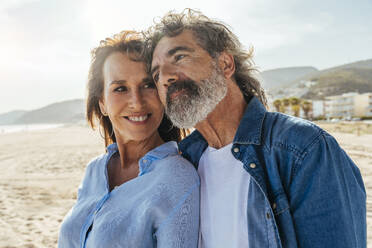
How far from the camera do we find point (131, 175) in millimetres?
2199

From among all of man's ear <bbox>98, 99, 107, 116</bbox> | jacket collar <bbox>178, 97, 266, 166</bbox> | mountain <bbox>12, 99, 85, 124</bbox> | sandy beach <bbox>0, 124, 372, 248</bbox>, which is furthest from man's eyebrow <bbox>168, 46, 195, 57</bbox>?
mountain <bbox>12, 99, 85, 124</bbox>

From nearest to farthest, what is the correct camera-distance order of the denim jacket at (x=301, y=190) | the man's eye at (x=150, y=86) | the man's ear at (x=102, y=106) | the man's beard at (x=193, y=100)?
1. the denim jacket at (x=301, y=190)
2. the man's beard at (x=193, y=100)
3. the man's eye at (x=150, y=86)
4. the man's ear at (x=102, y=106)

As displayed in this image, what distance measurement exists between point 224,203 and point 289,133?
56cm

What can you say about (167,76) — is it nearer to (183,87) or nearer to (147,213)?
(183,87)

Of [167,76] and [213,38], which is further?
[213,38]

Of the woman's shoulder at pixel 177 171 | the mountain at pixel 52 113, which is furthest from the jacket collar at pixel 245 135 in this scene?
the mountain at pixel 52 113

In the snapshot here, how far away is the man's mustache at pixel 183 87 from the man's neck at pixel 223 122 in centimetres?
21

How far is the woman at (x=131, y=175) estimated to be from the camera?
1.51 metres

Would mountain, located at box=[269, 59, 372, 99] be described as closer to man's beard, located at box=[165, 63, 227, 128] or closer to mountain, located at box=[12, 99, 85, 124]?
man's beard, located at box=[165, 63, 227, 128]

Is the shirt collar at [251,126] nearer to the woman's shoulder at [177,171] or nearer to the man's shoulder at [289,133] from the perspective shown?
the man's shoulder at [289,133]

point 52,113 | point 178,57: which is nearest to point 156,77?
point 178,57

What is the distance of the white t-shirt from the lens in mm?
1554

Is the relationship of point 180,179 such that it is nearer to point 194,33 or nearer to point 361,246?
point 361,246

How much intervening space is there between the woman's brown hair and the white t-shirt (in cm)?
75
